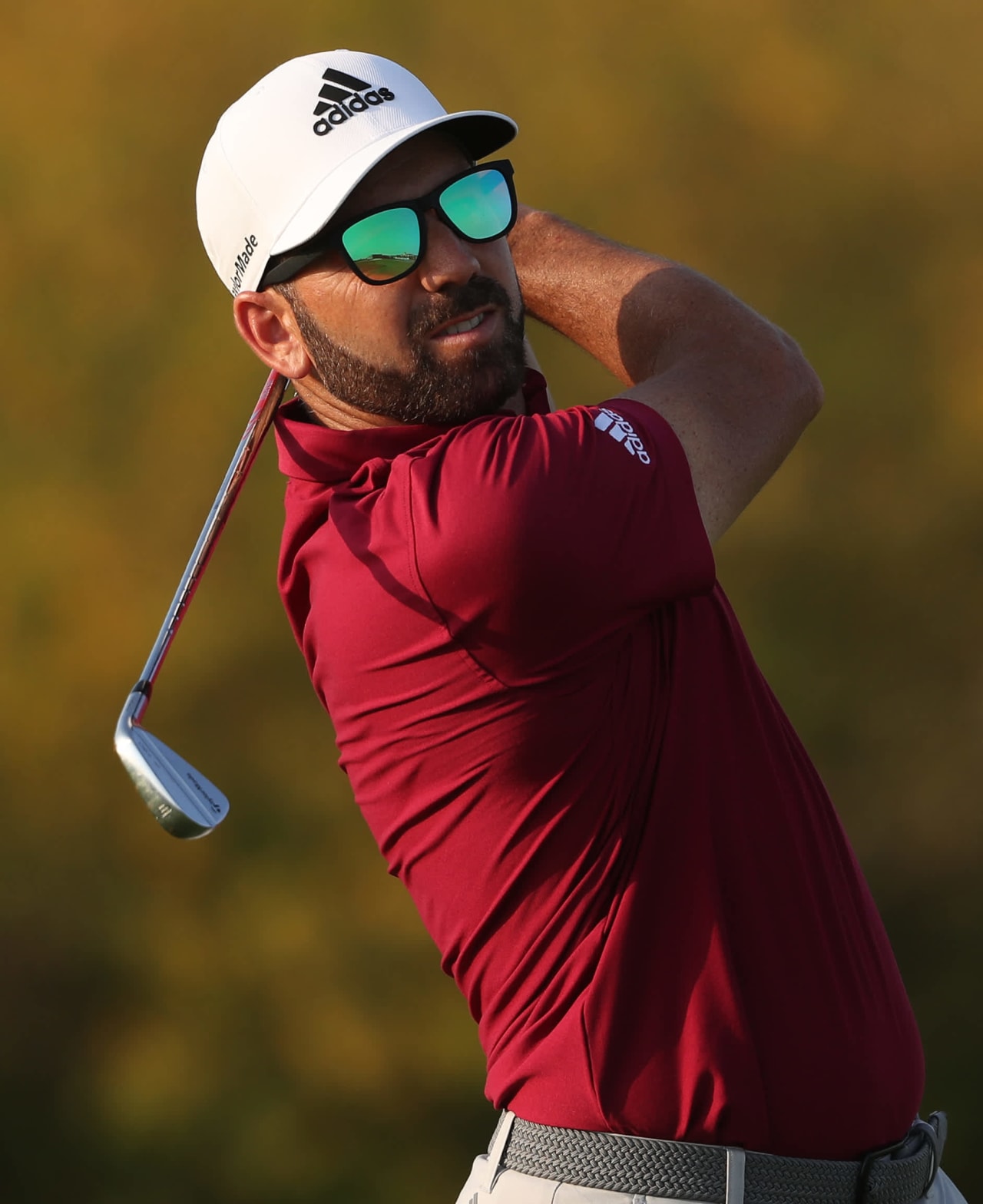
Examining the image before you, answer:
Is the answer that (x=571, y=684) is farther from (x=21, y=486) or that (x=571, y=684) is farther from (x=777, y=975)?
(x=21, y=486)

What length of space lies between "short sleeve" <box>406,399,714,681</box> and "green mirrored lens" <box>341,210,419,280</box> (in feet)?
0.58

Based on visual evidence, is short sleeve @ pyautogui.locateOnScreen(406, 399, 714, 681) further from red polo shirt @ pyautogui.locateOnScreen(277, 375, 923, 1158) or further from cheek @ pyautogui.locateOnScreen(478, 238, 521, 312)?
cheek @ pyautogui.locateOnScreen(478, 238, 521, 312)

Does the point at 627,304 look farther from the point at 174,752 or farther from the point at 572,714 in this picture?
the point at 174,752

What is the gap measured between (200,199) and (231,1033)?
4.52ft

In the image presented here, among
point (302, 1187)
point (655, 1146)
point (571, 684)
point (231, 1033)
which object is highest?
point (571, 684)

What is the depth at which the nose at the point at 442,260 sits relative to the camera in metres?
1.30

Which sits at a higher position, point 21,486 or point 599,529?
point 599,529

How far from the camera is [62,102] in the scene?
92.9 inches

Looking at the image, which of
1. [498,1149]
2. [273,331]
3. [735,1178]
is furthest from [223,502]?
[735,1178]

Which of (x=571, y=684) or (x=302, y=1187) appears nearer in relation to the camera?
(x=571, y=684)

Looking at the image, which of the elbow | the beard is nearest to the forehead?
the beard

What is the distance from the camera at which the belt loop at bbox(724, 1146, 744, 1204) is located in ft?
3.74

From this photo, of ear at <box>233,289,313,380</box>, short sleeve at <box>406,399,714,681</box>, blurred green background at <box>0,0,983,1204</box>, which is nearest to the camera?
short sleeve at <box>406,399,714,681</box>

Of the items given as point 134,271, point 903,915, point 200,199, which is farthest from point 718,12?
point 903,915
